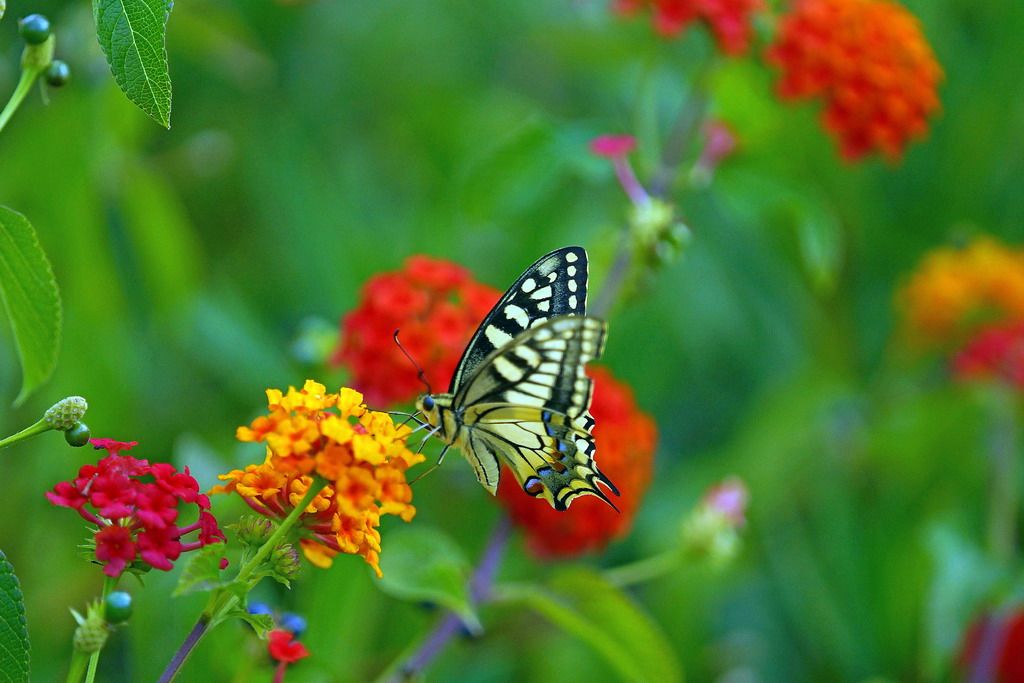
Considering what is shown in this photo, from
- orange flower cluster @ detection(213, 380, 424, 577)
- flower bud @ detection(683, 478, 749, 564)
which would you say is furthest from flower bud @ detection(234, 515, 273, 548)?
flower bud @ detection(683, 478, 749, 564)

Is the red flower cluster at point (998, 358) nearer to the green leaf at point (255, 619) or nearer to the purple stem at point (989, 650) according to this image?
the purple stem at point (989, 650)

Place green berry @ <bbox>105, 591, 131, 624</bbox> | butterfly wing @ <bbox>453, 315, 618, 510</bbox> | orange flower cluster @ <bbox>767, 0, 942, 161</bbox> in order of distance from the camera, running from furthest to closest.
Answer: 1. orange flower cluster @ <bbox>767, 0, 942, 161</bbox>
2. butterfly wing @ <bbox>453, 315, 618, 510</bbox>
3. green berry @ <bbox>105, 591, 131, 624</bbox>

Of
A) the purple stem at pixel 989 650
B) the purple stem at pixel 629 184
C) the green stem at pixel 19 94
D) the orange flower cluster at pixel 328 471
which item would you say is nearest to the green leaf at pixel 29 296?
the green stem at pixel 19 94

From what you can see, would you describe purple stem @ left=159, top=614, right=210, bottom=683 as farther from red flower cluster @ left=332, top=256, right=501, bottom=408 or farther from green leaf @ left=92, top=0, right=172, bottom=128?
red flower cluster @ left=332, top=256, right=501, bottom=408

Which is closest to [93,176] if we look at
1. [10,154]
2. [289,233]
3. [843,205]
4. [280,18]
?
[10,154]

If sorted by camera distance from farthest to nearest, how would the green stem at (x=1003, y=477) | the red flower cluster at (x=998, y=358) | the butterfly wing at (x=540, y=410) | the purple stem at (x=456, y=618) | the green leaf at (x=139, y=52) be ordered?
the red flower cluster at (x=998, y=358)
the green stem at (x=1003, y=477)
the purple stem at (x=456, y=618)
the butterfly wing at (x=540, y=410)
the green leaf at (x=139, y=52)

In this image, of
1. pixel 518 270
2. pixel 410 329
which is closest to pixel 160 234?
pixel 518 270

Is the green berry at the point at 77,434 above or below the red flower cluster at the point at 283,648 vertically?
above
